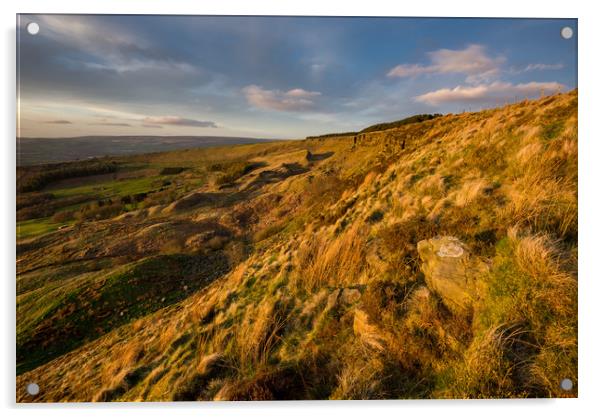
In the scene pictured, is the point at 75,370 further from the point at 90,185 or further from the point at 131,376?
the point at 90,185

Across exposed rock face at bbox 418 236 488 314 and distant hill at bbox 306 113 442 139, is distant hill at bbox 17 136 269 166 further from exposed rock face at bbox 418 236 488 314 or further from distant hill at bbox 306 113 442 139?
exposed rock face at bbox 418 236 488 314

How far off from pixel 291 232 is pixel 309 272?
163 cm

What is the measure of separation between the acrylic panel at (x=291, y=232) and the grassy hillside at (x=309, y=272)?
0.02m

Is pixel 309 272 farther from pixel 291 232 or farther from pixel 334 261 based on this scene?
pixel 291 232

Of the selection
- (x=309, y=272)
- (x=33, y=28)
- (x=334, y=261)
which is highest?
(x=33, y=28)

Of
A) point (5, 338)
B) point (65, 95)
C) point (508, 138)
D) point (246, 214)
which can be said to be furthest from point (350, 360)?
point (65, 95)

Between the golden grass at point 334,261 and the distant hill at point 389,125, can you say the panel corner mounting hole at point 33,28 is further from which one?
the golden grass at point 334,261

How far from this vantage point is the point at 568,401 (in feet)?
11.2

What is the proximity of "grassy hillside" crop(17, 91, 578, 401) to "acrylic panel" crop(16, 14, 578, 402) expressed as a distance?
0.08 feet

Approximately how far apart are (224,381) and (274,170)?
4.24m

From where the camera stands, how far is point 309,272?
3.70 metres

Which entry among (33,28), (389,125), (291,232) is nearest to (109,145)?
(33,28)

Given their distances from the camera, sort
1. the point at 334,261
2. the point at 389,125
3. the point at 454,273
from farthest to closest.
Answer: the point at 389,125 < the point at 334,261 < the point at 454,273

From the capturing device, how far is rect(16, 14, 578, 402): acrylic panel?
2.61 m
